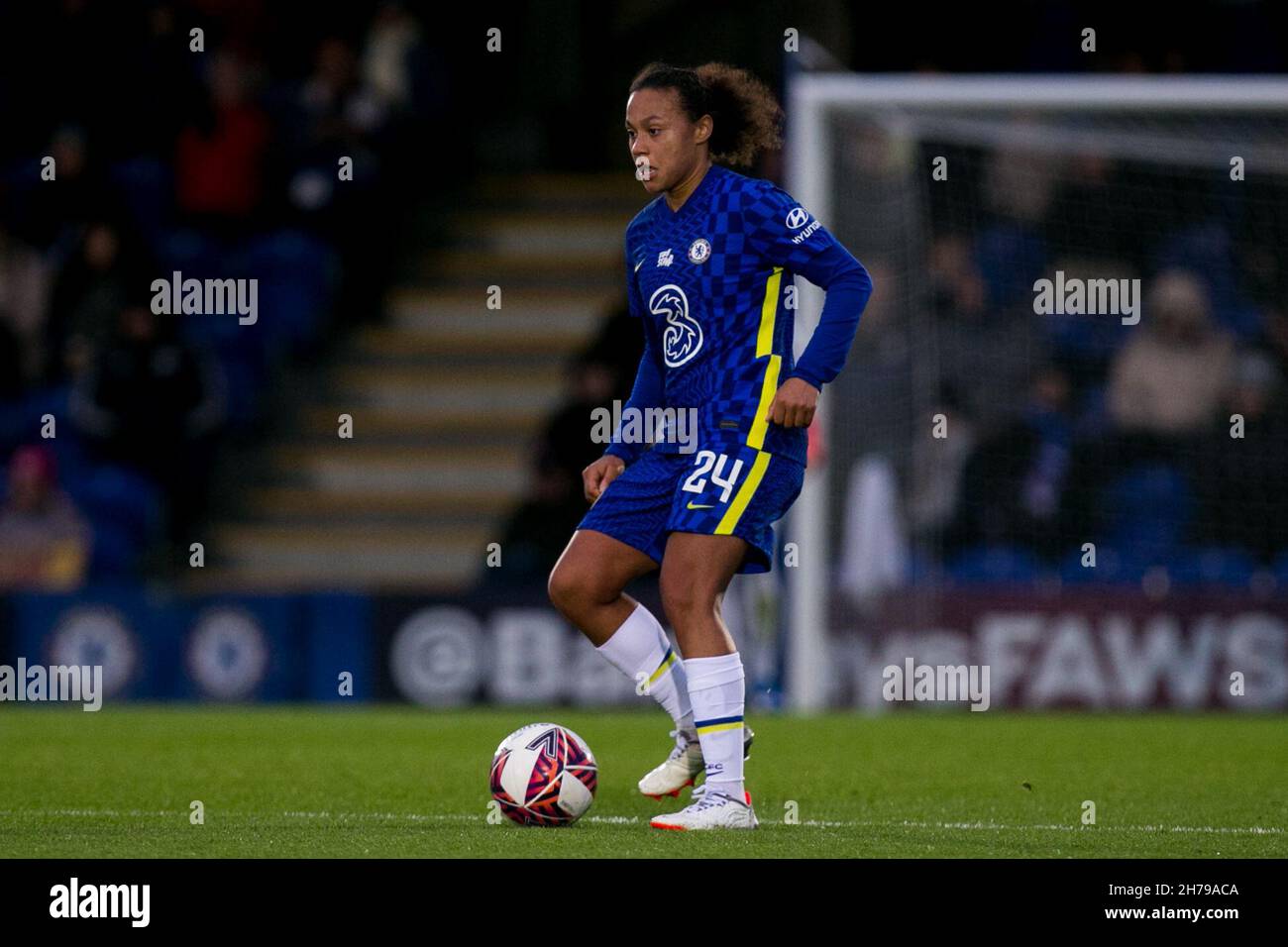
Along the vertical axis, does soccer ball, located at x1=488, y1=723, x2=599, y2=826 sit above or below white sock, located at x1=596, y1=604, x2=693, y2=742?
below

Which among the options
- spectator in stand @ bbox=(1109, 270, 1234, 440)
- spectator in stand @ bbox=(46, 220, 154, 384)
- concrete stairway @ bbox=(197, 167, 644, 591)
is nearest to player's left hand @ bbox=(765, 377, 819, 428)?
spectator in stand @ bbox=(1109, 270, 1234, 440)

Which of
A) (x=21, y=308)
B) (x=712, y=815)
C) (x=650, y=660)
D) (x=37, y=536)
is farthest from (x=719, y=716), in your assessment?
(x=21, y=308)

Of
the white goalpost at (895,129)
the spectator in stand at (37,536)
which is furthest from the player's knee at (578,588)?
the spectator in stand at (37,536)

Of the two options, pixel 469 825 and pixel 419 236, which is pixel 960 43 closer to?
pixel 419 236

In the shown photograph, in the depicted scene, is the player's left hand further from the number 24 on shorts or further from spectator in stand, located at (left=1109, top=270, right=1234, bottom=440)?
spectator in stand, located at (left=1109, top=270, right=1234, bottom=440)

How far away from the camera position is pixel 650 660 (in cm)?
637

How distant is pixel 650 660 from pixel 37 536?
8205mm

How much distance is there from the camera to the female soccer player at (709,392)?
593 centimetres

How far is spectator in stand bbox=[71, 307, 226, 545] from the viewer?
13.9 m

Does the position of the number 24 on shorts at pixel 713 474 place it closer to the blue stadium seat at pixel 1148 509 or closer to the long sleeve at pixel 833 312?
the long sleeve at pixel 833 312

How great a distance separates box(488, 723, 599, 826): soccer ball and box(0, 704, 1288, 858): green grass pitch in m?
0.08
